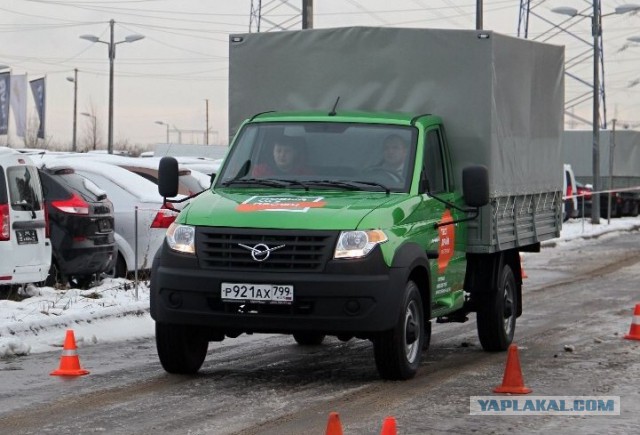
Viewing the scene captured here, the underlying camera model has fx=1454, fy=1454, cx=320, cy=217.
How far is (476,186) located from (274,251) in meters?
1.96

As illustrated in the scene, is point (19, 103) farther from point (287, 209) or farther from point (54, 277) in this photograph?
point (287, 209)

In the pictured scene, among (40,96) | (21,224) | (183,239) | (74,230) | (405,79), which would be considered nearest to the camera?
(183,239)

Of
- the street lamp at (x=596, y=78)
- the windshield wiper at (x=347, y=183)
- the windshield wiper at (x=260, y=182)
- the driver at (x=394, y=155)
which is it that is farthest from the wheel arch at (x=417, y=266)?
the street lamp at (x=596, y=78)

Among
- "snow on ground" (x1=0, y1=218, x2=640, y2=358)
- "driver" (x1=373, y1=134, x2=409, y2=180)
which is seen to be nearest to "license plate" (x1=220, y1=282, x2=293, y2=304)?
"driver" (x1=373, y1=134, x2=409, y2=180)

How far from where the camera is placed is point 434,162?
Result: 1226cm

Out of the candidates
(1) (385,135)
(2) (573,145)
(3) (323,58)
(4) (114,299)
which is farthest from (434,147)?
(2) (573,145)

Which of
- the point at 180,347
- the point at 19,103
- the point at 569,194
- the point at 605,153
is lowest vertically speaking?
the point at 180,347

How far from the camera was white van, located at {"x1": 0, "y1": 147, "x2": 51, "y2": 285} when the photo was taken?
15648 millimetres

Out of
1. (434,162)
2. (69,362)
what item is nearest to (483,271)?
(434,162)

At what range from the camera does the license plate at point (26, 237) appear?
51.9ft

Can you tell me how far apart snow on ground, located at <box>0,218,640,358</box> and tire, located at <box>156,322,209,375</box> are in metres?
2.05

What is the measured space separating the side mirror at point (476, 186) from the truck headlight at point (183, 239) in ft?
7.52

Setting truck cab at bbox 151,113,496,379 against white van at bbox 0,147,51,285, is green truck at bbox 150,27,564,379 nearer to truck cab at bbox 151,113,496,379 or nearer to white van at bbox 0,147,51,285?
truck cab at bbox 151,113,496,379

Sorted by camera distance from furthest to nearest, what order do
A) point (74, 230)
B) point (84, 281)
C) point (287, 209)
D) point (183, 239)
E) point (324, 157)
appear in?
point (84, 281)
point (74, 230)
point (324, 157)
point (183, 239)
point (287, 209)
